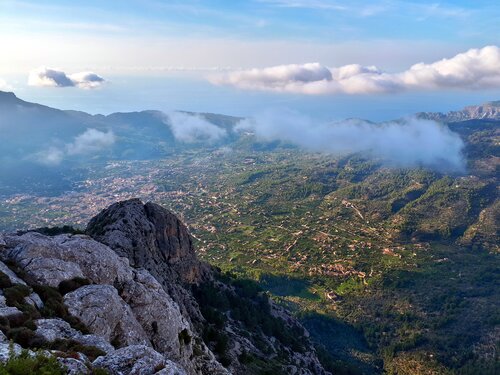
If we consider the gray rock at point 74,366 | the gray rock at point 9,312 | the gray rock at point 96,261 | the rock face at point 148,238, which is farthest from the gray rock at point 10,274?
the rock face at point 148,238

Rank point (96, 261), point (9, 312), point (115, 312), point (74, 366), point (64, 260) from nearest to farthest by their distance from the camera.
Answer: point (74, 366), point (9, 312), point (115, 312), point (64, 260), point (96, 261)

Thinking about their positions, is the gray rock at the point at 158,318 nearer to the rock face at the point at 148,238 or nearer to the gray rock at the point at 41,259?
the gray rock at the point at 41,259

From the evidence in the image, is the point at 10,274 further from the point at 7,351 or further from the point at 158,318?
the point at 7,351

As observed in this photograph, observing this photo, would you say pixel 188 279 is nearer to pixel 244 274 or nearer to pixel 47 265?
pixel 47 265

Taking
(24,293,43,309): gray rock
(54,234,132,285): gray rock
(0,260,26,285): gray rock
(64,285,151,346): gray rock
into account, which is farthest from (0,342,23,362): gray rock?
(54,234,132,285): gray rock

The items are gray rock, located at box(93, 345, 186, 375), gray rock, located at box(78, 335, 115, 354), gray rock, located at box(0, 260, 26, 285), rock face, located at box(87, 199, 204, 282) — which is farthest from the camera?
rock face, located at box(87, 199, 204, 282)

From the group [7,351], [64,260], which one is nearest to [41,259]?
[64,260]

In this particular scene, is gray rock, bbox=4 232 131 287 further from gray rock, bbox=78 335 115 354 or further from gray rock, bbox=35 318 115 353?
gray rock, bbox=78 335 115 354
